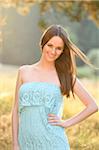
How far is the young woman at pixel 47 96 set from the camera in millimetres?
2830

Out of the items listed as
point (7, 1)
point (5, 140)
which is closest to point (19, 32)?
point (7, 1)

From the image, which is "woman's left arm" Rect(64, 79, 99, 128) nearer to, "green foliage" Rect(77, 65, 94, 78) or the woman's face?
the woman's face

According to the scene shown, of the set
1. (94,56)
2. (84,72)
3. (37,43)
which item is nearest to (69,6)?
(37,43)

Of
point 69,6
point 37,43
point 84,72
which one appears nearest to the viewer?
point 69,6

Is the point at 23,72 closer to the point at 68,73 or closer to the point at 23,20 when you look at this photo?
the point at 68,73

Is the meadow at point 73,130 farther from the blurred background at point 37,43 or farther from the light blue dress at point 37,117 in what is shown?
the light blue dress at point 37,117

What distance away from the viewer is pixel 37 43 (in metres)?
15.4

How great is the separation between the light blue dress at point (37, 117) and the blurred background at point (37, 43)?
1.86m

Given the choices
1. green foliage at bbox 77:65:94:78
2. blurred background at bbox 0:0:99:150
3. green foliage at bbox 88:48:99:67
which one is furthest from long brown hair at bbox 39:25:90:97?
green foliage at bbox 88:48:99:67

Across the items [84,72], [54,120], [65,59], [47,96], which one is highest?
[84,72]

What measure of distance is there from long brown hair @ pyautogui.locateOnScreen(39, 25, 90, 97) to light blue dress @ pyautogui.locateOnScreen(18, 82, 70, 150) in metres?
0.10

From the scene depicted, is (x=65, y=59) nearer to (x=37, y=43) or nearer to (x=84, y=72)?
(x=37, y=43)

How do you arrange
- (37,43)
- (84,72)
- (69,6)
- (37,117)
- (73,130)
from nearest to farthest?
(37,117), (73,130), (69,6), (37,43), (84,72)

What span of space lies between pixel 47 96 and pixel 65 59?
0.27 meters
